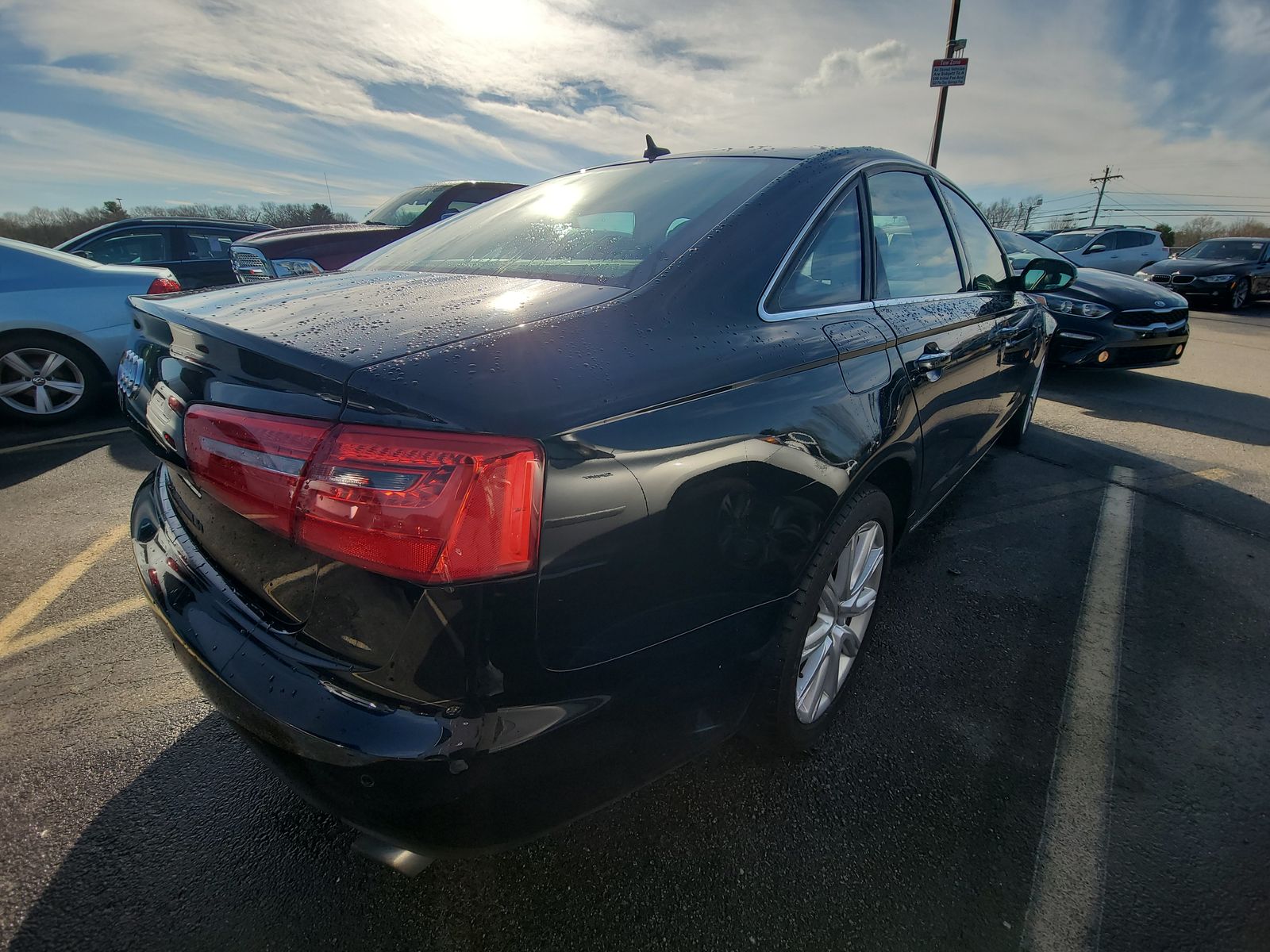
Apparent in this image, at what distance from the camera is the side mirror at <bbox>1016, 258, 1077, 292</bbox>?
136 inches

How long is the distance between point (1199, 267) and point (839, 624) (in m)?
18.9

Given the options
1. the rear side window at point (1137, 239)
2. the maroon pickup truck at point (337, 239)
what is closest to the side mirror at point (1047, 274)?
the maroon pickup truck at point (337, 239)

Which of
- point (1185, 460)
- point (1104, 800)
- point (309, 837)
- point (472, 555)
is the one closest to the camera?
point (472, 555)

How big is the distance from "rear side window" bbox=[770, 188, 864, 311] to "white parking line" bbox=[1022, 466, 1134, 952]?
1565mm

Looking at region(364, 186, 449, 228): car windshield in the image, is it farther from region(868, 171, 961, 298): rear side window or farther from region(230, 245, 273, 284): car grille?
region(868, 171, 961, 298): rear side window

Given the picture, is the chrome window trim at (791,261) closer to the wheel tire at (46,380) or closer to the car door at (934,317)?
the car door at (934,317)

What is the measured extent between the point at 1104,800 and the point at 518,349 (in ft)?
6.74

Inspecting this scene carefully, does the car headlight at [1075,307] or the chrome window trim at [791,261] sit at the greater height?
the chrome window trim at [791,261]

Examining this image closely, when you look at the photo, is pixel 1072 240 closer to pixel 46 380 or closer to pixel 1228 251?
pixel 1228 251

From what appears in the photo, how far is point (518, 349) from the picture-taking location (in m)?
1.11

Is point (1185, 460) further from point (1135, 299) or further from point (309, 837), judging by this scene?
point (309, 837)

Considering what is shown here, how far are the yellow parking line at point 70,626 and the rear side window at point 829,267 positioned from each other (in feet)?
8.68

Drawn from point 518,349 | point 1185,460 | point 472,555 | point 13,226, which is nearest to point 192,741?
point 472,555

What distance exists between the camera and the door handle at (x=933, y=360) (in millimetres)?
2119
